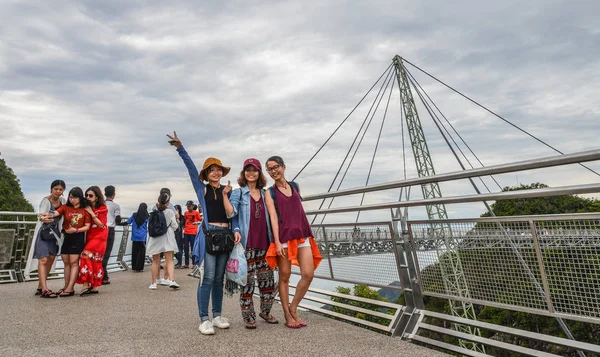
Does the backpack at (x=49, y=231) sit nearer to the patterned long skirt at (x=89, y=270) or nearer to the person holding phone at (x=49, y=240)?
the person holding phone at (x=49, y=240)

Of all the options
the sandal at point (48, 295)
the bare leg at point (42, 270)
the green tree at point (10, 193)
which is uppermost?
→ the green tree at point (10, 193)

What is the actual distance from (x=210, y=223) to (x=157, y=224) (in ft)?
10.9

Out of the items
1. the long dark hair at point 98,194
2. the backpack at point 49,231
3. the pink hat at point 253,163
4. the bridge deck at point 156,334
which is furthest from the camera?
the long dark hair at point 98,194

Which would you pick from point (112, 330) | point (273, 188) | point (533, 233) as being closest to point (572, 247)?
point (533, 233)

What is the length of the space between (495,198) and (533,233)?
31cm

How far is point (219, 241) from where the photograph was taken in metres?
3.90

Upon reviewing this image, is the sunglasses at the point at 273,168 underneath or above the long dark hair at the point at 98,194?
above

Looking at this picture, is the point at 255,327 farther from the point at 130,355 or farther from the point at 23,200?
the point at 23,200

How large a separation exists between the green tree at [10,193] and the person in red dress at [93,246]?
57605 mm

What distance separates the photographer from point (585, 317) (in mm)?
2598

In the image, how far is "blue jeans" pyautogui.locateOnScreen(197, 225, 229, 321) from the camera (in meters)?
3.90

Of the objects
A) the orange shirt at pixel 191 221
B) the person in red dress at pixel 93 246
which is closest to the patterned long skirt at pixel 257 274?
the person in red dress at pixel 93 246

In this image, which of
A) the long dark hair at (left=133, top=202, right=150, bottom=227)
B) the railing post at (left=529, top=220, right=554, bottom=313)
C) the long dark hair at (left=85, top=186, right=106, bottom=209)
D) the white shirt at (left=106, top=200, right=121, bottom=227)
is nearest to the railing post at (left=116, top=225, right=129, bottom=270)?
the long dark hair at (left=133, top=202, right=150, bottom=227)

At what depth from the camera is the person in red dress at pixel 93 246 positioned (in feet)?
20.1
